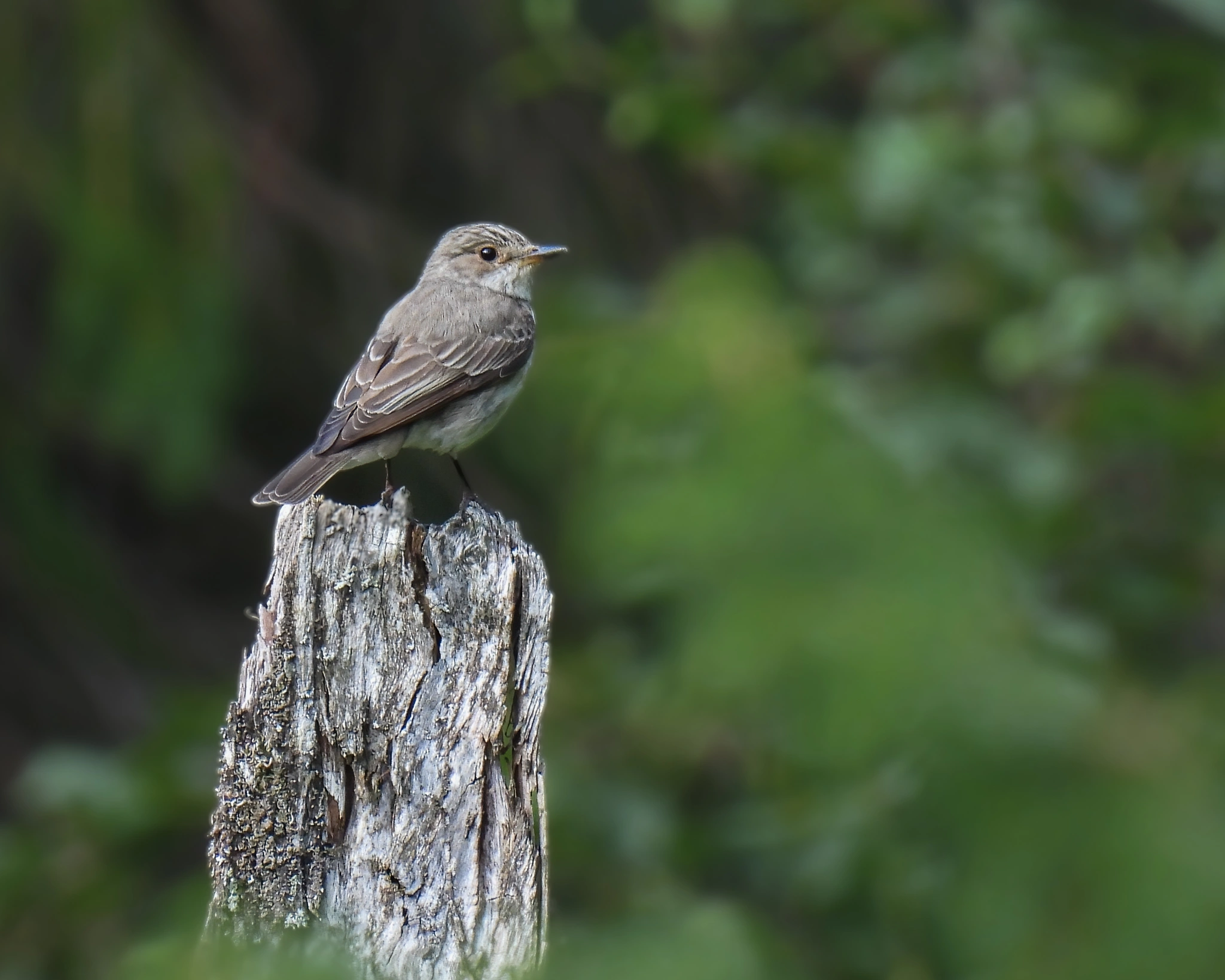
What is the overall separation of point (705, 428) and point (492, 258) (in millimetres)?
4674

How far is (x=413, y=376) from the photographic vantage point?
479 centimetres

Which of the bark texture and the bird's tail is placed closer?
the bark texture

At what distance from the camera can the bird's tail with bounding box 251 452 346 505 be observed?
148 inches

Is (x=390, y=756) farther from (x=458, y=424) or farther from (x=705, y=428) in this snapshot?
(x=458, y=424)

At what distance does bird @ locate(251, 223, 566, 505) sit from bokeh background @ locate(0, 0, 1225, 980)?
0.26m

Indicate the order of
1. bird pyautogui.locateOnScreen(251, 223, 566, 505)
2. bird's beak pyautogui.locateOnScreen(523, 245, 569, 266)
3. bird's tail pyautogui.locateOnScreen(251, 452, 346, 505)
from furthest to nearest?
bird's beak pyautogui.locateOnScreen(523, 245, 569, 266) < bird pyautogui.locateOnScreen(251, 223, 566, 505) < bird's tail pyautogui.locateOnScreen(251, 452, 346, 505)

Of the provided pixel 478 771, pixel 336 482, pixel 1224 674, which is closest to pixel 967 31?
pixel 336 482

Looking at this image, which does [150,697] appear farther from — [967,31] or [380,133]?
[967,31]

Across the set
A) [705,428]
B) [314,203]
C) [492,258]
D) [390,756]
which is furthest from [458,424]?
[705,428]

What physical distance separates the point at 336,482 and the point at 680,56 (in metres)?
2.36

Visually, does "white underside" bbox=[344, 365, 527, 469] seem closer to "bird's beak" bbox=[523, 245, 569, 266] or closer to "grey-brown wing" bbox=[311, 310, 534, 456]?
"grey-brown wing" bbox=[311, 310, 534, 456]

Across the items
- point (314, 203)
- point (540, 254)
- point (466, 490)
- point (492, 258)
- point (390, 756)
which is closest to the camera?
point (390, 756)

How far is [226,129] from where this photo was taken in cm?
663

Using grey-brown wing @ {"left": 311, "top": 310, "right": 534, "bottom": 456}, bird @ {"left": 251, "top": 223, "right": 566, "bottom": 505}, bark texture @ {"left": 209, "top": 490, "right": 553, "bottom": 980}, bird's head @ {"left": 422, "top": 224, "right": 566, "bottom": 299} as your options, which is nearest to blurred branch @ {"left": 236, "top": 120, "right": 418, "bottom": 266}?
bird's head @ {"left": 422, "top": 224, "right": 566, "bottom": 299}
